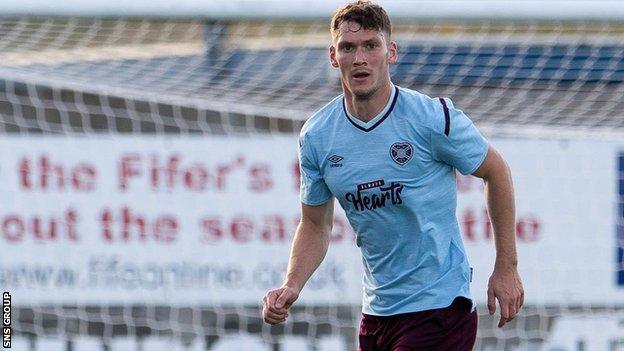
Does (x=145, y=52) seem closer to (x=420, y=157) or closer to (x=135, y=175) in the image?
(x=135, y=175)

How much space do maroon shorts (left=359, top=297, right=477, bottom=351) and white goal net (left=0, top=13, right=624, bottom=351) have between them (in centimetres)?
220

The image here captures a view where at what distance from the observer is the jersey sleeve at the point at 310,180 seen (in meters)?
3.63

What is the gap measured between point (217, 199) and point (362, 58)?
2.51 meters

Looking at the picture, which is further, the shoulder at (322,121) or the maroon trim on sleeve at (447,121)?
the shoulder at (322,121)

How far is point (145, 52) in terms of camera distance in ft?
21.4

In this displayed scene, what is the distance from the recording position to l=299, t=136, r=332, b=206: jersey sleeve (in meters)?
3.63

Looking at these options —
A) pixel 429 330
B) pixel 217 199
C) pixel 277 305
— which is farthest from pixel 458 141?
pixel 217 199

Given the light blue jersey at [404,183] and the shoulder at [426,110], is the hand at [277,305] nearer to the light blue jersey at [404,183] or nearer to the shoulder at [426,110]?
the light blue jersey at [404,183]

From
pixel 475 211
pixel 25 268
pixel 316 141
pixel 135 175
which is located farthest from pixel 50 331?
pixel 316 141

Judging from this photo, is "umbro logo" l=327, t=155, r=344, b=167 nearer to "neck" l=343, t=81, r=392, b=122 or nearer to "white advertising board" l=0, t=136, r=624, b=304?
"neck" l=343, t=81, r=392, b=122

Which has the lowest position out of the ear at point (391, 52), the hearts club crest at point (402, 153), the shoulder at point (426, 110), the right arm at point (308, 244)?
the right arm at point (308, 244)

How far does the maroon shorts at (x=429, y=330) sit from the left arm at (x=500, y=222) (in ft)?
0.46

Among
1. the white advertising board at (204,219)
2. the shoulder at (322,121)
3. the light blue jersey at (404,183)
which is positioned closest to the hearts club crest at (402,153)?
the light blue jersey at (404,183)

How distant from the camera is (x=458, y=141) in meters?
3.46
